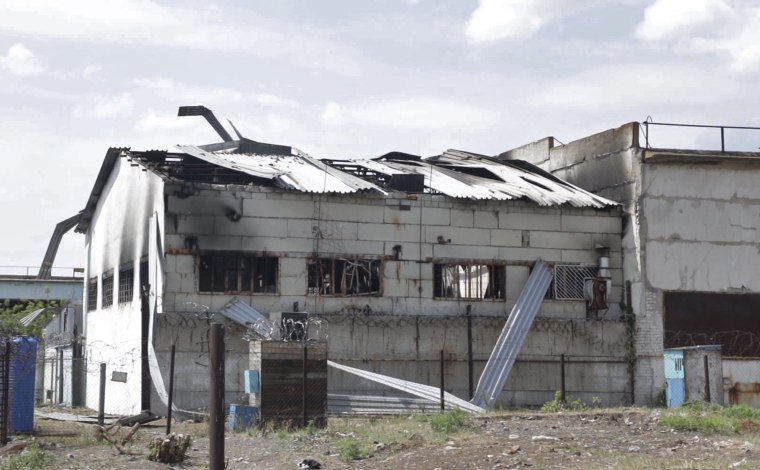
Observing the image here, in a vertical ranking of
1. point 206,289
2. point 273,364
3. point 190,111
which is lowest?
point 273,364

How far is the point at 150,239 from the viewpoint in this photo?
27.8 metres

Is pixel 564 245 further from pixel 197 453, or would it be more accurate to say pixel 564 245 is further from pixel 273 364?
pixel 197 453

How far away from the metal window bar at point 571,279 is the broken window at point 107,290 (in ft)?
41.0

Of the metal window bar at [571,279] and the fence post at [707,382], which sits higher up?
the metal window bar at [571,279]

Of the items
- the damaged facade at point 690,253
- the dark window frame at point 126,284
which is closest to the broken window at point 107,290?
the dark window frame at point 126,284

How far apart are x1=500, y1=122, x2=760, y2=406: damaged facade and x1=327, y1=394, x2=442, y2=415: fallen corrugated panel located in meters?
6.93

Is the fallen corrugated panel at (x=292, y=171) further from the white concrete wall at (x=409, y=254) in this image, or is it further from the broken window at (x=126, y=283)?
the broken window at (x=126, y=283)

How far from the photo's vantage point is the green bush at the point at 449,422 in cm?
1950

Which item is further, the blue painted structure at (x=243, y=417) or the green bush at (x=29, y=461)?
the blue painted structure at (x=243, y=417)

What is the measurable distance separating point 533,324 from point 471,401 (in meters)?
2.79

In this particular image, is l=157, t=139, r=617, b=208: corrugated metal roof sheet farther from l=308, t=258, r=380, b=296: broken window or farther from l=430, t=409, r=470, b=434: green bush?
l=430, t=409, r=470, b=434: green bush

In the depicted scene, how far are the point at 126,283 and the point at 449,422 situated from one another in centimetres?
1388

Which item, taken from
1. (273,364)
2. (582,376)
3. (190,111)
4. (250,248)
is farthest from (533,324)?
(190,111)

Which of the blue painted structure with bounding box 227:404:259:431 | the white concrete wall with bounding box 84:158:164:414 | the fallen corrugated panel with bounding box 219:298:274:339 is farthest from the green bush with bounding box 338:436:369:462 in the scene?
the white concrete wall with bounding box 84:158:164:414
